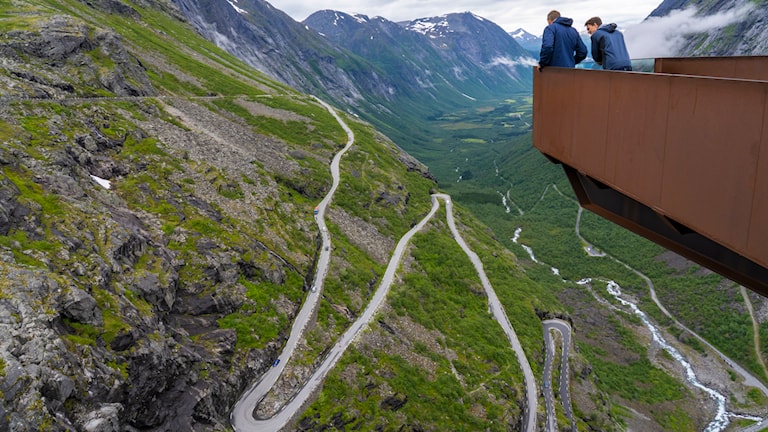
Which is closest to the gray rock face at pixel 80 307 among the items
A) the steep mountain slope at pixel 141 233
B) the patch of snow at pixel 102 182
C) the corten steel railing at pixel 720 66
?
the steep mountain slope at pixel 141 233

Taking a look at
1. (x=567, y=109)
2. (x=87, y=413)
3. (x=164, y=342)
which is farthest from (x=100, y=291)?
(x=567, y=109)

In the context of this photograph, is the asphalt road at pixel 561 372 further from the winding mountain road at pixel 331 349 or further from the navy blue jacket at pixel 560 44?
the navy blue jacket at pixel 560 44

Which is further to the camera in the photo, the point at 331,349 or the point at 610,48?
the point at 331,349

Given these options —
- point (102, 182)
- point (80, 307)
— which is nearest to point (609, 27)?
point (80, 307)

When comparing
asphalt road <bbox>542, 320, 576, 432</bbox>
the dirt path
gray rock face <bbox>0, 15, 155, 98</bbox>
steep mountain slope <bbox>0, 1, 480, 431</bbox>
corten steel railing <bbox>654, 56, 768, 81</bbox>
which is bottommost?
the dirt path

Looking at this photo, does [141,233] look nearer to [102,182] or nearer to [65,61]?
[102,182]

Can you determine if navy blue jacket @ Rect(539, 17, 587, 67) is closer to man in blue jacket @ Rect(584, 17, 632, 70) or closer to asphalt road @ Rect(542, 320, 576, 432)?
man in blue jacket @ Rect(584, 17, 632, 70)

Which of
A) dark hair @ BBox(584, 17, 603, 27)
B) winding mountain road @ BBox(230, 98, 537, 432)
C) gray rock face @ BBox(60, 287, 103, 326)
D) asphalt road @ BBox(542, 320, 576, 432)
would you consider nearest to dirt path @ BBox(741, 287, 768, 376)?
asphalt road @ BBox(542, 320, 576, 432)

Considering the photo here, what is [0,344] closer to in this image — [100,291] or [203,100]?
[100,291]
